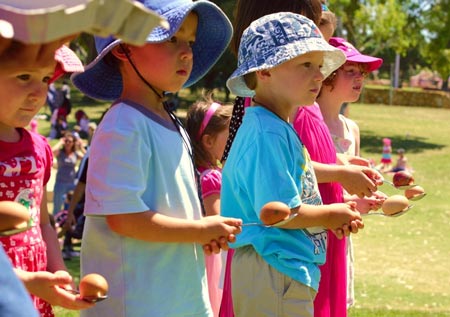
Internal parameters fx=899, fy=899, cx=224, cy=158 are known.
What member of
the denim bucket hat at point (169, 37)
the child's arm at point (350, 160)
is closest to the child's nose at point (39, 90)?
the denim bucket hat at point (169, 37)

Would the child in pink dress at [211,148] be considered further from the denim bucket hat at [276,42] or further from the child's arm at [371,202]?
the denim bucket hat at [276,42]

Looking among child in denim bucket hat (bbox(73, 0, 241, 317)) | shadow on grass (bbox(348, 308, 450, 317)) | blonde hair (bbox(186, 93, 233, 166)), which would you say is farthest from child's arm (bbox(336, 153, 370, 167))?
shadow on grass (bbox(348, 308, 450, 317))

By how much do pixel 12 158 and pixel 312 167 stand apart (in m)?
1.09

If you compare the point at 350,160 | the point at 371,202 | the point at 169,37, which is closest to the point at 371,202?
the point at 371,202

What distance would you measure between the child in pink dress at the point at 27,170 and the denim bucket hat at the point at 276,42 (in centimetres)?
67

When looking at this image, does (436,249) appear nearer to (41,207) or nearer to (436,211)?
(436,211)

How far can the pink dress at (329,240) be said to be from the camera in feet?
11.3

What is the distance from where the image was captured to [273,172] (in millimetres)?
2906

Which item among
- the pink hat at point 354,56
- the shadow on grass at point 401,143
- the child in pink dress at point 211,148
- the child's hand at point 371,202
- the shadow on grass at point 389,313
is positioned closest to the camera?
the child's hand at point 371,202

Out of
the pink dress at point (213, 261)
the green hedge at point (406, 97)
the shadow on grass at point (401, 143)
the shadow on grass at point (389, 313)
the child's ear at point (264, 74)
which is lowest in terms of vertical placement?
the green hedge at point (406, 97)

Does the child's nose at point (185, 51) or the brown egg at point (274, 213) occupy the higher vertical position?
the child's nose at point (185, 51)

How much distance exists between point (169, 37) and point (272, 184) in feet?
1.98

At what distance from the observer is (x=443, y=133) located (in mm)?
28094

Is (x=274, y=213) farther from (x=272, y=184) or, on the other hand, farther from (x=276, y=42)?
(x=276, y=42)
